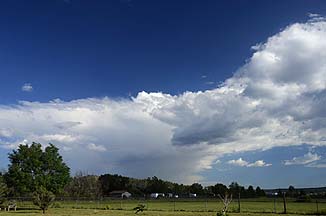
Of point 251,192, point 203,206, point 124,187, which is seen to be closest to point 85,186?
point 124,187

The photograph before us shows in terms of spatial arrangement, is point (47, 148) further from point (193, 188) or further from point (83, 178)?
point (193, 188)

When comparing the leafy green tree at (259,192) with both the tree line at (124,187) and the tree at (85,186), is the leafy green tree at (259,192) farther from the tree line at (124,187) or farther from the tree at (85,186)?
the tree at (85,186)

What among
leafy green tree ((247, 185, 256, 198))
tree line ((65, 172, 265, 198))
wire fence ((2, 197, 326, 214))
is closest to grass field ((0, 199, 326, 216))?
wire fence ((2, 197, 326, 214))

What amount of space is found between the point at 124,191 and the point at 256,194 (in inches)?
2330

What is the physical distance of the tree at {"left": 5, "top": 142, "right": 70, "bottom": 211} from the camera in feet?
206

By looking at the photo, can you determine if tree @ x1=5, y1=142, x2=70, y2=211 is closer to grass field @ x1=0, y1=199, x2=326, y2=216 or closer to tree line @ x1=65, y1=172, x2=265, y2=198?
grass field @ x1=0, y1=199, x2=326, y2=216

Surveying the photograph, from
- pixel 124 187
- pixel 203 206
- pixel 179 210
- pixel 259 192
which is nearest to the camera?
pixel 179 210

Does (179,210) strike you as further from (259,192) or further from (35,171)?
(259,192)

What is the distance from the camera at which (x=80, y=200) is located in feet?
253

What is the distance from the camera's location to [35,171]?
2517 inches

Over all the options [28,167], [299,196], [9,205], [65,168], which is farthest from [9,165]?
[299,196]

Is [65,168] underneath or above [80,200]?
above

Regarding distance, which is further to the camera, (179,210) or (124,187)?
(124,187)

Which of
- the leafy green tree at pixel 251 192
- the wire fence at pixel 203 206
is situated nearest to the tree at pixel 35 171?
the wire fence at pixel 203 206
